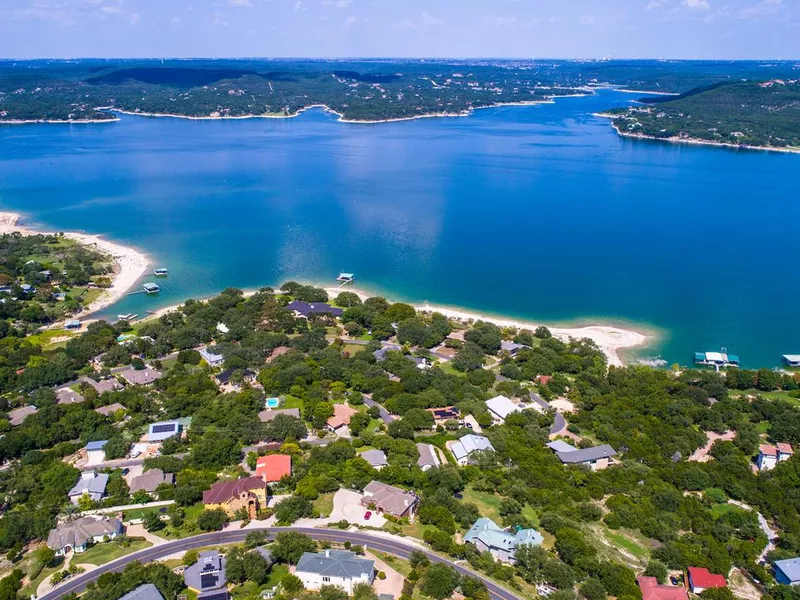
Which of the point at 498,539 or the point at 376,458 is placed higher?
the point at 498,539

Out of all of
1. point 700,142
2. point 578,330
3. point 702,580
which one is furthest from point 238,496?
point 700,142

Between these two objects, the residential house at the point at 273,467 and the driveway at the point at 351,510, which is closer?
the driveway at the point at 351,510

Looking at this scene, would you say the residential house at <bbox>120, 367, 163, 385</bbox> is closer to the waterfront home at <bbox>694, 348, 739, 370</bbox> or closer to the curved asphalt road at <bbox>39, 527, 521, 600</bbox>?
the curved asphalt road at <bbox>39, 527, 521, 600</bbox>

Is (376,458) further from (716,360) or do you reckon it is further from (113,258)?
(113,258)

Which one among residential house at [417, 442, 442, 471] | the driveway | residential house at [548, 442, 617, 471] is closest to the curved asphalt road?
the driveway

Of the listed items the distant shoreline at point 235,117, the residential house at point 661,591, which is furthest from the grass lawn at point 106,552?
the distant shoreline at point 235,117

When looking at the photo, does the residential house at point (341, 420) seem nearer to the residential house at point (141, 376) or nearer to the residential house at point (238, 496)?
the residential house at point (238, 496)

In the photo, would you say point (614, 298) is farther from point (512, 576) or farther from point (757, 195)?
point (757, 195)
